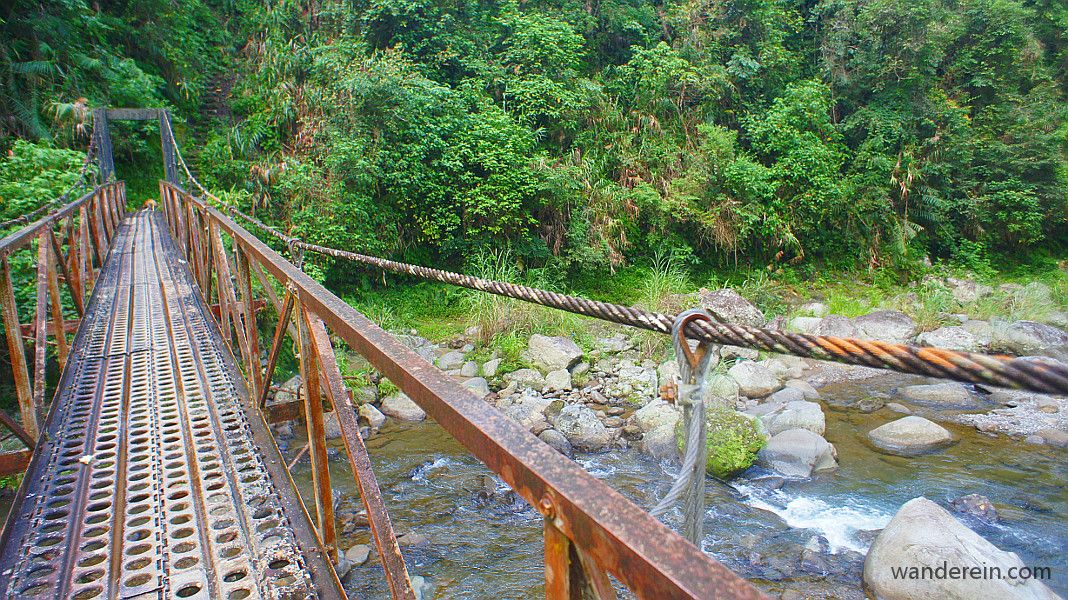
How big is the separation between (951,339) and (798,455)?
519 centimetres

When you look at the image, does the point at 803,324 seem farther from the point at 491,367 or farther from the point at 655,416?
the point at 491,367

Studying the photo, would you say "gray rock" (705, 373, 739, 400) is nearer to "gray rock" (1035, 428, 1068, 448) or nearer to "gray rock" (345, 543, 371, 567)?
"gray rock" (1035, 428, 1068, 448)

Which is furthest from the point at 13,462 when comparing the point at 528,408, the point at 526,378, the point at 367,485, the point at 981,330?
the point at 981,330

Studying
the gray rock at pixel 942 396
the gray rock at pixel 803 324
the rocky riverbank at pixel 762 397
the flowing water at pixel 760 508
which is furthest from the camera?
the gray rock at pixel 803 324

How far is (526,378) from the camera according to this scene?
7.76 m

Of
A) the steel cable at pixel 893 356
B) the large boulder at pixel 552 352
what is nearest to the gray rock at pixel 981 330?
the large boulder at pixel 552 352

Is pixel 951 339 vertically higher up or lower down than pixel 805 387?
higher up

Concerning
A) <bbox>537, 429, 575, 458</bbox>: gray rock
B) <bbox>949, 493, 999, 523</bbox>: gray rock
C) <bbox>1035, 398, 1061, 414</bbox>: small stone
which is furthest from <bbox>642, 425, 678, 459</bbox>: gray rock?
<bbox>1035, 398, 1061, 414</bbox>: small stone

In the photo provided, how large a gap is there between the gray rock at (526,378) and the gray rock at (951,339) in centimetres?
590

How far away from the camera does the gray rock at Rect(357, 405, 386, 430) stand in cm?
655

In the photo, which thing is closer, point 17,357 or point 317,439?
point 317,439

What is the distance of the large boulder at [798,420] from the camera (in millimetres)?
6238

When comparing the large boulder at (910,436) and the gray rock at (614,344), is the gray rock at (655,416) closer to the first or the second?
the gray rock at (614,344)

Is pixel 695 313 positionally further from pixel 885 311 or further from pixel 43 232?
pixel 885 311
